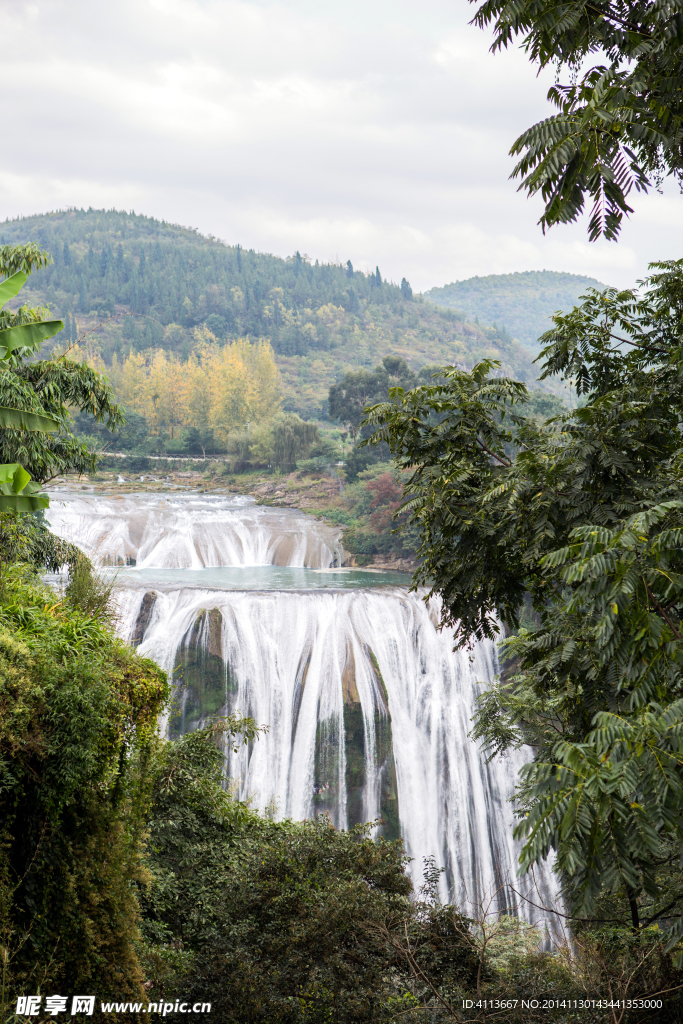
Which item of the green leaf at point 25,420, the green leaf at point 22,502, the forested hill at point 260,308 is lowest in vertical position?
the green leaf at point 22,502

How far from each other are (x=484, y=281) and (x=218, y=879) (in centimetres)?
17697

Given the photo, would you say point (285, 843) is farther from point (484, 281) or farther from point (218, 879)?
point (484, 281)

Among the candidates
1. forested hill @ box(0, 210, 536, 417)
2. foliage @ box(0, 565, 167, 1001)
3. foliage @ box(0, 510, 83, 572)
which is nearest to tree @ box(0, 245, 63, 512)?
foliage @ box(0, 565, 167, 1001)

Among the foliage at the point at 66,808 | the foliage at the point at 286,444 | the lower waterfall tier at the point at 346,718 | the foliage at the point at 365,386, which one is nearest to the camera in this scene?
the foliage at the point at 66,808

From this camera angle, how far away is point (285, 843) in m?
6.47

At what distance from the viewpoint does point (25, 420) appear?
4.07 metres

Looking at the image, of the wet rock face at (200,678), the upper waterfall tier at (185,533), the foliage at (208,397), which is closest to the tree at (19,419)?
the wet rock face at (200,678)

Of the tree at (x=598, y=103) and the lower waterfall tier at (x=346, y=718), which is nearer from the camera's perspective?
the tree at (x=598, y=103)

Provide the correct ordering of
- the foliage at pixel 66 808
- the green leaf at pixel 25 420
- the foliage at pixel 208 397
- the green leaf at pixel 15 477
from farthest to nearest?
the foliage at pixel 208 397, the green leaf at pixel 25 420, the green leaf at pixel 15 477, the foliage at pixel 66 808

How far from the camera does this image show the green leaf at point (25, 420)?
4.00 metres

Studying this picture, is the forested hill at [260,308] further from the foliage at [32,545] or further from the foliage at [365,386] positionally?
the foliage at [32,545]

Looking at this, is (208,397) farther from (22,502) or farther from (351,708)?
(22,502)

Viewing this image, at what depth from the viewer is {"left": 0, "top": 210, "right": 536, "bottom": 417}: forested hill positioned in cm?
7250

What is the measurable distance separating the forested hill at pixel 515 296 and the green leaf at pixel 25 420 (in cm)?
15630
